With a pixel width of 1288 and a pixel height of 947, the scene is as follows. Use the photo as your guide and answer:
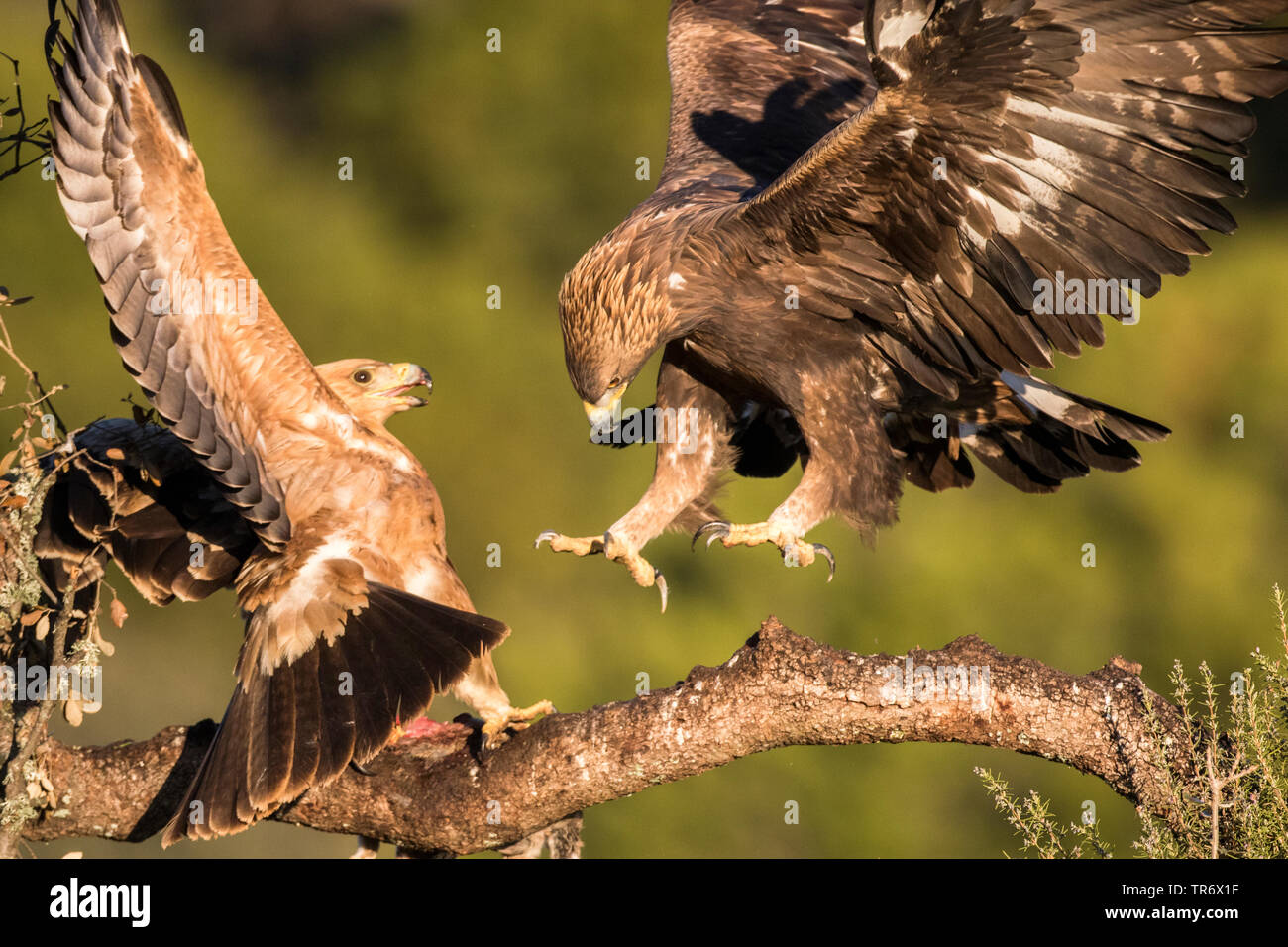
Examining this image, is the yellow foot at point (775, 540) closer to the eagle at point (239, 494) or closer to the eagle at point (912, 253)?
the eagle at point (912, 253)

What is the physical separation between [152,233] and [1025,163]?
2.28 metres

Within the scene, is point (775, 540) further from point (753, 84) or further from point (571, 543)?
point (753, 84)

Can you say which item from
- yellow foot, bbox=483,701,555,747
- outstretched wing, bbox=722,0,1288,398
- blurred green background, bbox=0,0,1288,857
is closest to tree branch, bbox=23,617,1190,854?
yellow foot, bbox=483,701,555,747

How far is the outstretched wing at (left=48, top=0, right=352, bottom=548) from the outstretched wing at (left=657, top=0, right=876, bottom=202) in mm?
1766

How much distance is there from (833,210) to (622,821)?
6308 millimetres

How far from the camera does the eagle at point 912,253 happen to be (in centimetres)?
364

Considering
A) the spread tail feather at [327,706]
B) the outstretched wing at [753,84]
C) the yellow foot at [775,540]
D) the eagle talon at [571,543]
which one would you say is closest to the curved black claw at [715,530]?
the yellow foot at [775,540]

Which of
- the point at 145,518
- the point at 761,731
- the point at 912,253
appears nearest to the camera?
the point at 761,731

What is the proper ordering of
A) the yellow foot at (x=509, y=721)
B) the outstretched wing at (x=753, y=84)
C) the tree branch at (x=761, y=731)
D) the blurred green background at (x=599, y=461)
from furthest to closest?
the blurred green background at (x=599, y=461), the outstretched wing at (x=753, y=84), the yellow foot at (x=509, y=721), the tree branch at (x=761, y=731)

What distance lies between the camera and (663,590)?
4453 millimetres

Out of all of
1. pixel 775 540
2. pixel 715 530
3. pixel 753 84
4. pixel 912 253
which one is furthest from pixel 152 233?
pixel 753 84

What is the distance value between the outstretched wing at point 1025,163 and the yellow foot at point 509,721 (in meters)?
1.49

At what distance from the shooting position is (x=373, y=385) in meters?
4.68

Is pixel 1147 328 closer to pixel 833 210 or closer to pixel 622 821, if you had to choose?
pixel 622 821
